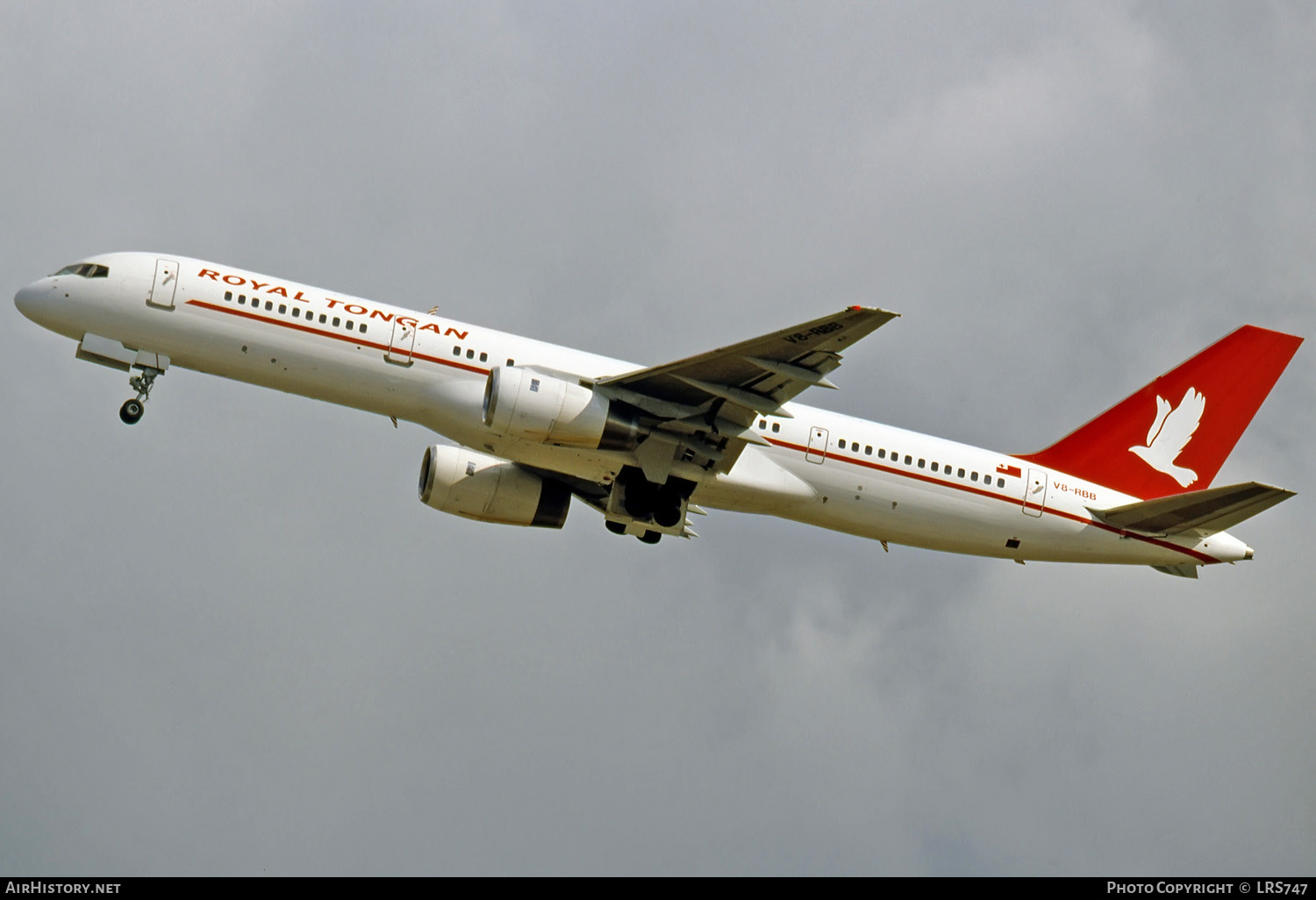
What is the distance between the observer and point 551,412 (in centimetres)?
3450

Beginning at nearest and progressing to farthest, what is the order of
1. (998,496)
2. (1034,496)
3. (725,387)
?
1. (725,387)
2. (998,496)
3. (1034,496)

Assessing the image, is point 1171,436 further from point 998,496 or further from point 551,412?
point 551,412

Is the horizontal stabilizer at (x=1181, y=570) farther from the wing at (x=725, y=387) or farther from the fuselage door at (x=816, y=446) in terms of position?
the wing at (x=725, y=387)

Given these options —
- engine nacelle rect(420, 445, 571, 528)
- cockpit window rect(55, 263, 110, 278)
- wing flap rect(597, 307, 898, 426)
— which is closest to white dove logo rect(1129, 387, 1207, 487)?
wing flap rect(597, 307, 898, 426)

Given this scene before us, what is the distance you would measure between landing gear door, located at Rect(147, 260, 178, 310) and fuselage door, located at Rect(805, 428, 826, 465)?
16.6 metres

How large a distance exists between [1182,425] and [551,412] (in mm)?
19545

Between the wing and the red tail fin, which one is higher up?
the red tail fin

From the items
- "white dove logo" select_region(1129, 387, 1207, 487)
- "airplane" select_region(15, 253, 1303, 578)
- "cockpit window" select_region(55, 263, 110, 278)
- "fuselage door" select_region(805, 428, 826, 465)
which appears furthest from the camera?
"white dove logo" select_region(1129, 387, 1207, 487)

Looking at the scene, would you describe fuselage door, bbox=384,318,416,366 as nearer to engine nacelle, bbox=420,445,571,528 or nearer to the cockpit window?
engine nacelle, bbox=420,445,571,528

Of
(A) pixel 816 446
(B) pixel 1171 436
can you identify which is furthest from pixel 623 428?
(B) pixel 1171 436

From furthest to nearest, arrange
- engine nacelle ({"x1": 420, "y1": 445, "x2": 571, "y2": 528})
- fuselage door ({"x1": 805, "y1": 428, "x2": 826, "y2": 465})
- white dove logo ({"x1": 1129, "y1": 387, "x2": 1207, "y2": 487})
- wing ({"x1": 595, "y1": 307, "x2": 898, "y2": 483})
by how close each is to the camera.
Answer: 1. white dove logo ({"x1": 1129, "y1": 387, "x2": 1207, "y2": 487})
2. engine nacelle ({"x1": 420, "y1": 445, "x2": 571, "y2": 528})
3. fuselage door ({"x1": 805, "y1": 428, "x2": 826, "y2": 465})
4. wing ({"x1": 595, "y1": 307, "x2": 898, "y2": 483})

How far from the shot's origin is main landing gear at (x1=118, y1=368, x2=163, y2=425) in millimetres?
36656
